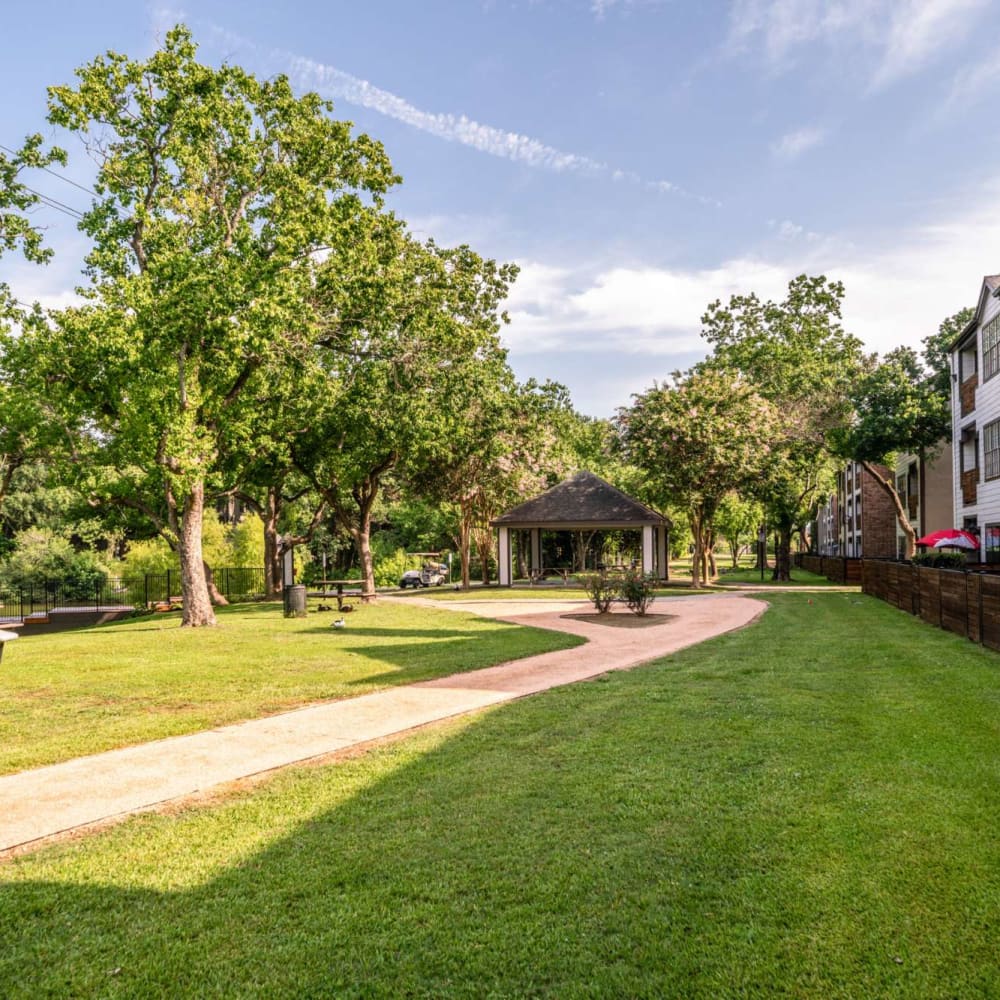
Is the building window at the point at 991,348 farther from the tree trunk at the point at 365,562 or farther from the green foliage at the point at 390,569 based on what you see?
the green foliage at the point at 390,569

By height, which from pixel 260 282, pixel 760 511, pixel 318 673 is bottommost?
pixel 318 673

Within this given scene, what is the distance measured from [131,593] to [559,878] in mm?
32842

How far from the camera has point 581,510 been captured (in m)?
34.9

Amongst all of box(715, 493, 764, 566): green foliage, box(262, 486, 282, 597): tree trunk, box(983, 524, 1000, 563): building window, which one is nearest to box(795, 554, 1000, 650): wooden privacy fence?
box(983, 524, 1000, 563): building window

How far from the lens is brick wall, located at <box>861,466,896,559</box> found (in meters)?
45.6

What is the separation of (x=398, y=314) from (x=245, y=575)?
14368mm

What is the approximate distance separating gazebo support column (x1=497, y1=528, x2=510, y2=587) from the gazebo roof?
49cm

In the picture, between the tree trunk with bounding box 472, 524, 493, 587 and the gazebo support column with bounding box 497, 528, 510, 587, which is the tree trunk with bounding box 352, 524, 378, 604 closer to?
the gazebo support column with bounding box 497, 528, 510, 587

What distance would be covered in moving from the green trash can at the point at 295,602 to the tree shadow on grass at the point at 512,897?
1511 centimetres

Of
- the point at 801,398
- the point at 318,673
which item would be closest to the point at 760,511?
the point at 801,398

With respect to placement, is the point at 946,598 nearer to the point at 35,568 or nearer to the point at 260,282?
the point at 260,282

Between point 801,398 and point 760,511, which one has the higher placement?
point 801,398

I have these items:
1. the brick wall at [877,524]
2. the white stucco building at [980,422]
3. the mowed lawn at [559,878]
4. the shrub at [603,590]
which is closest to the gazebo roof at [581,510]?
the white stucco building at [980,422]

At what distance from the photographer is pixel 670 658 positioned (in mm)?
11695
